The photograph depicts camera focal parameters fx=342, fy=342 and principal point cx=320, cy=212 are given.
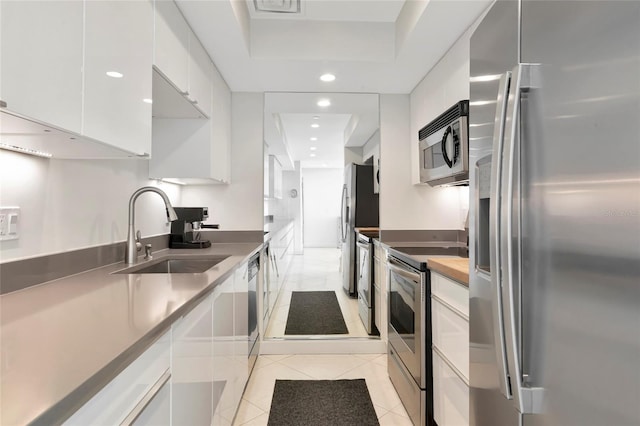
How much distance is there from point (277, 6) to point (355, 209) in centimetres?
234

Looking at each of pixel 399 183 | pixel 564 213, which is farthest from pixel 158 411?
pixel 399 183

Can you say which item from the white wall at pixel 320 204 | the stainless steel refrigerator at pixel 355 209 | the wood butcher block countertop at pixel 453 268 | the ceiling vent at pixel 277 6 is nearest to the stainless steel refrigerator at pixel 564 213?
the wood butcher block countertop at pixel 453 268

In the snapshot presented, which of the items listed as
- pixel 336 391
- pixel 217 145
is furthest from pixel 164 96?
pixel 336 391

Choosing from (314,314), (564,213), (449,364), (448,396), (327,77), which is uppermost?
(327,77)

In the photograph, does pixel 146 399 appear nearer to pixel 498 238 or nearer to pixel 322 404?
pixel 498 238

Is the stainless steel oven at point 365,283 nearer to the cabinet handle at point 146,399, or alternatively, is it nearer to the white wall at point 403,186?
the white wall at point 403,186

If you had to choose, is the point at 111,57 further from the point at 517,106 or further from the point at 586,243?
the point at 586,243

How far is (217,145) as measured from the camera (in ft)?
7.95

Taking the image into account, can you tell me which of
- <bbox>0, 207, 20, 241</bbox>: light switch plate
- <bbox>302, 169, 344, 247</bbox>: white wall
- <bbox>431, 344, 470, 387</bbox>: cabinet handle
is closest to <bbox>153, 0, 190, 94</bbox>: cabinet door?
<bbox>0, 207, 20, 241</bbox>: light switch plate

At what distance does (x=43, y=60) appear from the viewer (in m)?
0.82

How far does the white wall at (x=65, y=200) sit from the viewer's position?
112cm

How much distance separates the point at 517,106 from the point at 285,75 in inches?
79.1

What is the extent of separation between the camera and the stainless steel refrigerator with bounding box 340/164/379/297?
3.86 metres

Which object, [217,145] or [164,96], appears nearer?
[164,96]
